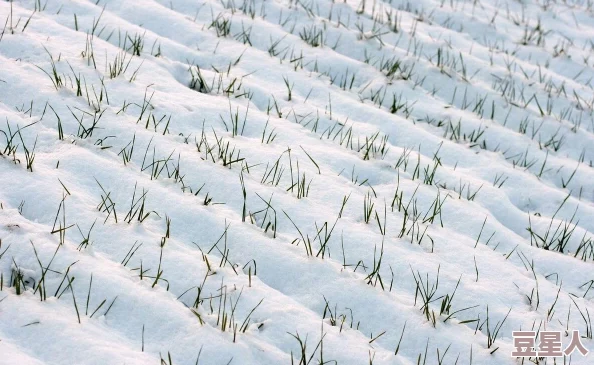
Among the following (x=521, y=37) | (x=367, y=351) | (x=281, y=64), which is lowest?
(x=367, y=351)

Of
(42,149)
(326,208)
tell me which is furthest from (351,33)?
(42,149)

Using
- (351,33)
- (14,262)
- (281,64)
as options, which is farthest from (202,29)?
(14,262)

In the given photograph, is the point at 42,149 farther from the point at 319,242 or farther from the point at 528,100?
the point at 528,100

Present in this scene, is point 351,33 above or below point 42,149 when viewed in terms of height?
above

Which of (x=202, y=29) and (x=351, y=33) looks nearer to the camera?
(x=202, y=29)

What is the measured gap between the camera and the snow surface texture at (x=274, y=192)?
233cm

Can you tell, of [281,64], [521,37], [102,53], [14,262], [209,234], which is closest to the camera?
[14,262]

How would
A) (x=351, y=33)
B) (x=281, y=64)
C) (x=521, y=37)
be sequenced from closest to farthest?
(x=281, y=64) < (x=351, y=33) < (x=521, y=37)

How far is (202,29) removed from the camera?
4512 mm

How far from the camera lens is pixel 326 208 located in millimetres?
3037

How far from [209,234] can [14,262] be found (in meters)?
0.75

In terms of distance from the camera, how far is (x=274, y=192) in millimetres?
3051

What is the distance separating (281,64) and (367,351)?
2.43 metres

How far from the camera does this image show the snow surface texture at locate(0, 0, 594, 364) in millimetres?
2330
